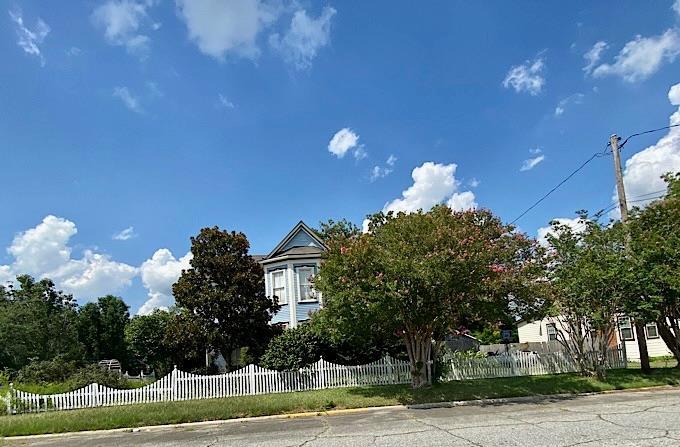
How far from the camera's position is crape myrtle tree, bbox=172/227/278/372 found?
20.6 meters

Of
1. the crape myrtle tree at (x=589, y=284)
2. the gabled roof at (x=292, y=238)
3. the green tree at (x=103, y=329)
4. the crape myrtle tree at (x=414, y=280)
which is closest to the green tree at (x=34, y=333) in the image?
the green tree at (x=103, y=329)

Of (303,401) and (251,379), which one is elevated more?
(251,379)

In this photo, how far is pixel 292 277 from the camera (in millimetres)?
25750

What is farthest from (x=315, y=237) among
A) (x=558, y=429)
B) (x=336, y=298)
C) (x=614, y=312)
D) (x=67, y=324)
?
(x=67, y=324)

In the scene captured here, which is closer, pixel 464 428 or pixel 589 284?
pixel 464 428

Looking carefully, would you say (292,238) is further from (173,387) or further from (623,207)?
(623,207)

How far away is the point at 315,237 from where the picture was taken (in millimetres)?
26969

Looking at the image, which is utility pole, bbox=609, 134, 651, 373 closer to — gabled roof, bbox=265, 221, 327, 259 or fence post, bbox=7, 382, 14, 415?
gabled roof, bbox=265, 221, 327, 259

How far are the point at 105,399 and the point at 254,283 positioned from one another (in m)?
7.31

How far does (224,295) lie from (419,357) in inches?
328

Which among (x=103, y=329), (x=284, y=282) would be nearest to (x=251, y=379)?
(x=284, y=282)

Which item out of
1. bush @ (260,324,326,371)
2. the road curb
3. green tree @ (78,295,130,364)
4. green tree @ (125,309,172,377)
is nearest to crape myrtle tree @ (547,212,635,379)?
the road curb

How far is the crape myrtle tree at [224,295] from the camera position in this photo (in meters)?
20.6

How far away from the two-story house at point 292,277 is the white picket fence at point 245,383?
7.73 meters
